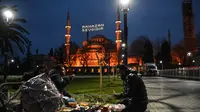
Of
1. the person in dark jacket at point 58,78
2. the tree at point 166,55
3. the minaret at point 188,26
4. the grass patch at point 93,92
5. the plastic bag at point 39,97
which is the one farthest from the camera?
the minaret at point 188,26

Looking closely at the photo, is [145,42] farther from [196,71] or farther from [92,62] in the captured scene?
[196,71]

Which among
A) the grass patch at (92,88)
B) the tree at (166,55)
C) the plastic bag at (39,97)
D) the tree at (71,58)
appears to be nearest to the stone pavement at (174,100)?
the grass patch at (92,88)

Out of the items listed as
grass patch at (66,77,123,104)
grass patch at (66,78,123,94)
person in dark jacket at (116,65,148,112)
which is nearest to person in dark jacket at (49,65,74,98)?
person in dark jacket at (116,65,148,112)

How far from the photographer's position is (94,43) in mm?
113000

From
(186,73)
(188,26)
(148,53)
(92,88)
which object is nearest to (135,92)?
(92,88)

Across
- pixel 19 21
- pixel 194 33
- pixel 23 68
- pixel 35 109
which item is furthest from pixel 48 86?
pixel 194 33

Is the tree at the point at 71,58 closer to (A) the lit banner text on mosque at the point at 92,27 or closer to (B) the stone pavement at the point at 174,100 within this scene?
(A) the lit banner text on mosque at the point at 92,27

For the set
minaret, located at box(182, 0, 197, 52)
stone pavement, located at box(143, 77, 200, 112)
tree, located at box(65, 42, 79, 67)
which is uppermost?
minaret, located at box(182, 0, 197, 52)

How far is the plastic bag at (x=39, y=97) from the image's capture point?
464 cm

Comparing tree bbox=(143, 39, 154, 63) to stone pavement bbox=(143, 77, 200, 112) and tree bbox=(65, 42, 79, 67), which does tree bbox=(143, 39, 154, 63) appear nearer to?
tree bbox=(65, 42, 79, 67)

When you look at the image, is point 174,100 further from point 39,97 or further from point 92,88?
point 39,97

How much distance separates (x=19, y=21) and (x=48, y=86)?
19272 mm

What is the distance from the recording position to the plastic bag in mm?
4637

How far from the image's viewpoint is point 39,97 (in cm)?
466
